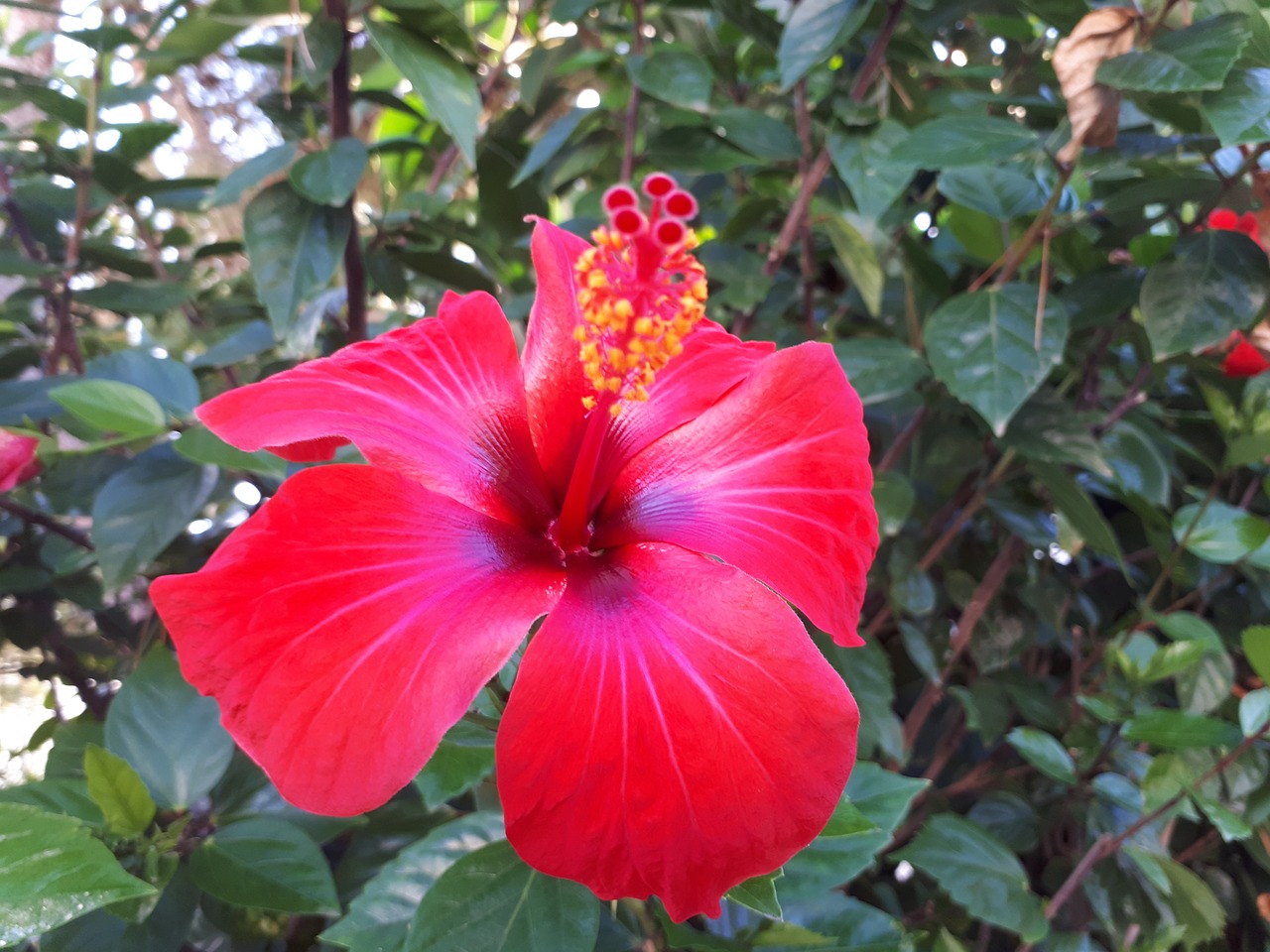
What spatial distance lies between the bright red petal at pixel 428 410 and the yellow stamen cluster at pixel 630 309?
90 mm

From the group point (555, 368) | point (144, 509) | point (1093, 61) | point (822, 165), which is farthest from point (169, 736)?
point (1093, 61)

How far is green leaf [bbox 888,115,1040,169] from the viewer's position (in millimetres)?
816

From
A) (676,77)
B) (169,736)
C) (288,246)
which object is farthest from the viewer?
(676,77)

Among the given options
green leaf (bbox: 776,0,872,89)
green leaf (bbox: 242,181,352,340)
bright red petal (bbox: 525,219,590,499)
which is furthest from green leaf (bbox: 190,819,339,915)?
green leaf (bbox: 776,0,872,89)

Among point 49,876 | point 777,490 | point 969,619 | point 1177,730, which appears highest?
point 777,490

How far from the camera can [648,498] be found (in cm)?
63

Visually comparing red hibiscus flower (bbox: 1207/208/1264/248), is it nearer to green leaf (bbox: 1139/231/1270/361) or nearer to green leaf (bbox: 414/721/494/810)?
green leaf (bbox: 1139/231/1270/361)

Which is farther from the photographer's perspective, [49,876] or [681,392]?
[681,392]

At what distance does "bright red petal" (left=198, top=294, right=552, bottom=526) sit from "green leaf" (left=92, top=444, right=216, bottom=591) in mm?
281

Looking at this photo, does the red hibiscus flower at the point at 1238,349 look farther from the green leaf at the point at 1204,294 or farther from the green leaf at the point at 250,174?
the green leaf at the point at 250,174

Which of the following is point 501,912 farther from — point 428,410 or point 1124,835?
point 1124,835

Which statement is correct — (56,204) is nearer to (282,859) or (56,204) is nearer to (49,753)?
(49,753)

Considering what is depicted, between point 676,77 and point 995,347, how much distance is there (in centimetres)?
51

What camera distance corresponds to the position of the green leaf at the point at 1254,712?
2.90 feet
